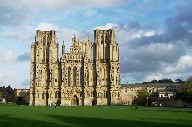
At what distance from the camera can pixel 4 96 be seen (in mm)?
150250

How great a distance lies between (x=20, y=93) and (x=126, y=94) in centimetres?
4086

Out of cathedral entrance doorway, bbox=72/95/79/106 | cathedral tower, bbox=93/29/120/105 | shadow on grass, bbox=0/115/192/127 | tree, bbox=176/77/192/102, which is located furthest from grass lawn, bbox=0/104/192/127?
cathedral entrance doorway, bbox=72/95/79/106

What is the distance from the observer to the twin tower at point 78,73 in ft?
362

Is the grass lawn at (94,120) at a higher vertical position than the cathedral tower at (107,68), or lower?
lower

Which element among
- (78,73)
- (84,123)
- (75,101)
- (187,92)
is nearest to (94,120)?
(84,123)

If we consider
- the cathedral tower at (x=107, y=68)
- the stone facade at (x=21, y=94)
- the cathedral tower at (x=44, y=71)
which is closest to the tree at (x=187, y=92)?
the cathedral tower at (x=107, y=68)

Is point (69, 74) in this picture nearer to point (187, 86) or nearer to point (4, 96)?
point (187, 86)

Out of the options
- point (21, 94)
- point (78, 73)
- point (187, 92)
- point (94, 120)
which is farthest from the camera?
point (21, 94)

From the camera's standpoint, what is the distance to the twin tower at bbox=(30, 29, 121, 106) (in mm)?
110312

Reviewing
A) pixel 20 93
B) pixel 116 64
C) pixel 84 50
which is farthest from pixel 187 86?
pixel 20 93

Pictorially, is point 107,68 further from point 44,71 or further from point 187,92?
point 187,92

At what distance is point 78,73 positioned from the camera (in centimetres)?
11138

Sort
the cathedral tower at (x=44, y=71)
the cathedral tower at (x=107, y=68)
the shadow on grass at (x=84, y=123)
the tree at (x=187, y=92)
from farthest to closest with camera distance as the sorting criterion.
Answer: the cathedral tower at (x=44, y=71) → the cathedral tower at (x=107, y=68) → the tree at (x=187, y=92) → the shadow on grass at (x=84, y=123)

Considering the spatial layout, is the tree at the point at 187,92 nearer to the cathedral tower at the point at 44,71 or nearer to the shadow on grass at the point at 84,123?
the cathedral tower at the point at 44,71
